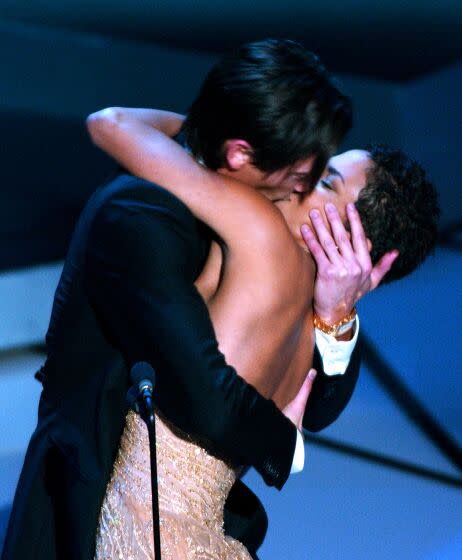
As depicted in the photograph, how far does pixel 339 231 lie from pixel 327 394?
37cm

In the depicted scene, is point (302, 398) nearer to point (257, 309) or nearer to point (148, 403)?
point (257, 309)

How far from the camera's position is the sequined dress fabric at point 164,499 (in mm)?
1685

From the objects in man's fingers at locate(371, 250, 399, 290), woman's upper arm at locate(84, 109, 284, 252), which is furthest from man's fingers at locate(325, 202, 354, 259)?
woman's upper arm at locate(84, 109, 284, 252)

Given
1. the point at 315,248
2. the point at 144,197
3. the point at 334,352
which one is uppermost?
the point at 144,197

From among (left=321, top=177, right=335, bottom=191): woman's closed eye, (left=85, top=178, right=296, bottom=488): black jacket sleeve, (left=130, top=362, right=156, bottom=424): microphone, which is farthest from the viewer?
(left=321, top=177, right=335, bottom=191): woman's closed eye

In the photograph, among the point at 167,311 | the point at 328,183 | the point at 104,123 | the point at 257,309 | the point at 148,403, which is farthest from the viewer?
the point at 328,183

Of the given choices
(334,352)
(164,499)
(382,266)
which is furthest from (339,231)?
(164,499)

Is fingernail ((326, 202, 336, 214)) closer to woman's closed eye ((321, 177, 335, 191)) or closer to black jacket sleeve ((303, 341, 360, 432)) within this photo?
woman's closed eye ((321, 177, 335, 191))

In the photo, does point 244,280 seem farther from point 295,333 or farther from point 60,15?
point 60,15

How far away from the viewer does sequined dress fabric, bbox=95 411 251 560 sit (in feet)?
5.53

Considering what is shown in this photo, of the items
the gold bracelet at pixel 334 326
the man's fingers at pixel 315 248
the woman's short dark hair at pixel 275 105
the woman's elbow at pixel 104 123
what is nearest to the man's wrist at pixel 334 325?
the gold bracelet at pixel 334 326

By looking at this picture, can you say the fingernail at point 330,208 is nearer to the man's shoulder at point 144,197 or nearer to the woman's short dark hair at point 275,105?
the woman's short dark hair at point 275,105

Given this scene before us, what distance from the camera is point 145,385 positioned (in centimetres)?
140

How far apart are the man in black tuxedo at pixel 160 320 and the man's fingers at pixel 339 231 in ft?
0.48
